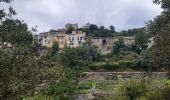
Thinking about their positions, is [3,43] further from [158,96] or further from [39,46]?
[158,96]

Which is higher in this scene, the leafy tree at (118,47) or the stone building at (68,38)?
the stone building at (68,38)

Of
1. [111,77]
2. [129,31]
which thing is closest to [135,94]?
[111,77]

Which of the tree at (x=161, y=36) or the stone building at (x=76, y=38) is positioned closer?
the tree at (x=161, y=36)

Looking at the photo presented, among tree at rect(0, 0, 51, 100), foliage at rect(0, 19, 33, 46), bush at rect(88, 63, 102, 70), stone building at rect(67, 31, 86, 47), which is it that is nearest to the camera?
tree at rect(0, 0, 51, 100)

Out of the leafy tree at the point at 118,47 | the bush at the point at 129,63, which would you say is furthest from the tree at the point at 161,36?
the leafy tree at the point at 118,47


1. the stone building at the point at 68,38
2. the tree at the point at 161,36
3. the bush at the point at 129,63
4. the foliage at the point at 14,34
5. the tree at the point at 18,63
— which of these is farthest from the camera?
the stone building at the point at 68,38

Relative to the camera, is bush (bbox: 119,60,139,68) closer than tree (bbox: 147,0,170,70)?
No

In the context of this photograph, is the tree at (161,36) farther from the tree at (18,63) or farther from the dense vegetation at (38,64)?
the tree at (18,63)

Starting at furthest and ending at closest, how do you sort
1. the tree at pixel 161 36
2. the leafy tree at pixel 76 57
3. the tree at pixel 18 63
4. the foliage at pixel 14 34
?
the leafy tree at pixel 76 57, the tree at pixel 161 36, the foliage at pixel 14 34, the tree at pixel 18 63

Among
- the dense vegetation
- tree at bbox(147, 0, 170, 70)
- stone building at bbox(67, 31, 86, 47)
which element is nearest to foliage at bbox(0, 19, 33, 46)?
the dense vegetation

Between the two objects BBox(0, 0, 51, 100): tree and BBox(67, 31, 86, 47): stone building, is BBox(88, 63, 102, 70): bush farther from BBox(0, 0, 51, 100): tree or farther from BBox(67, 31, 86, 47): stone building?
BBox(0, 0, 51, 100): tree

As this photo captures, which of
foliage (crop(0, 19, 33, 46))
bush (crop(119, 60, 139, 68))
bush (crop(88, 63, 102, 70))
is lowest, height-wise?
bush (crop(88, 63, 102, 70))

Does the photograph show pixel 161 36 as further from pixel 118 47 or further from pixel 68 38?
pixel 68 38

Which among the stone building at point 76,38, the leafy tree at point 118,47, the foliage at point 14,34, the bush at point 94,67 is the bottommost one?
the bush at point 94,67
